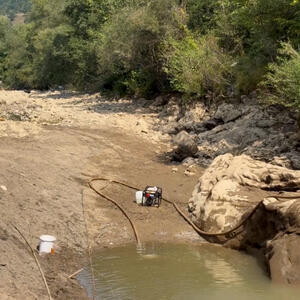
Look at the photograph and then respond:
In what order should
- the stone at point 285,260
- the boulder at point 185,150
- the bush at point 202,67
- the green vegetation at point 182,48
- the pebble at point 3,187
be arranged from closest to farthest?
the stone at point 285,260
the pebble at point 3,187
the boulder at point 185,150
the green vegetation at point 182,48
the bush at point 202,67

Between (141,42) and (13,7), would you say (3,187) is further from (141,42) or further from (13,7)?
(13,7)

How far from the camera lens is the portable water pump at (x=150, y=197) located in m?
10.2

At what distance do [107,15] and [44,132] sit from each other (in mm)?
17139

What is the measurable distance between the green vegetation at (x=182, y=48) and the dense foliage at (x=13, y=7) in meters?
137

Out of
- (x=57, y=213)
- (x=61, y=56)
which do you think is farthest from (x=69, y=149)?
(x=61, y=56)

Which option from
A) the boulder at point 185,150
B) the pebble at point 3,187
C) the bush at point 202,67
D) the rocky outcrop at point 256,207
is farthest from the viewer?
the bush at point 202,67

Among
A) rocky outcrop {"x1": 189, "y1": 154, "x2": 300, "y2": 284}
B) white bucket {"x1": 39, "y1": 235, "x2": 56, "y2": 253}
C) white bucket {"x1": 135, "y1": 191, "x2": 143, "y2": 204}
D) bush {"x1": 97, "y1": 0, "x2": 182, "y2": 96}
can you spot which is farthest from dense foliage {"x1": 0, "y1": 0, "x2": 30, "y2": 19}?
white bucket {"x1": 39, "y1": 235, "x2": 56, "y2": 253}

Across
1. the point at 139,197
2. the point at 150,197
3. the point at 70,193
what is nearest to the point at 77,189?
the point at 70,193

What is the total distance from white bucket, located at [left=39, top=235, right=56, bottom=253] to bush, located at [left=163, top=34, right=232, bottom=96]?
1019 cm

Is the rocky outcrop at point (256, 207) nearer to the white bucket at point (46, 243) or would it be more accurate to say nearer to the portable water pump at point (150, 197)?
the portable water pump at point (150, 197)

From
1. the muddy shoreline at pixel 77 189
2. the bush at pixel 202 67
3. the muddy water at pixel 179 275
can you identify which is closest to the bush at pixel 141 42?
the bush at pixel 202 67

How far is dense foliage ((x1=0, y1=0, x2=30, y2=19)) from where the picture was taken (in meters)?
168

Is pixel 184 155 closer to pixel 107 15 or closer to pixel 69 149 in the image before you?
pixel 69 149

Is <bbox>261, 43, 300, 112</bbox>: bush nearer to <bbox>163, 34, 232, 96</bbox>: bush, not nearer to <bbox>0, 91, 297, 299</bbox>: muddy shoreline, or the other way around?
<bbox>0, 91, 297, 299</bbox>: muddy shoreline
